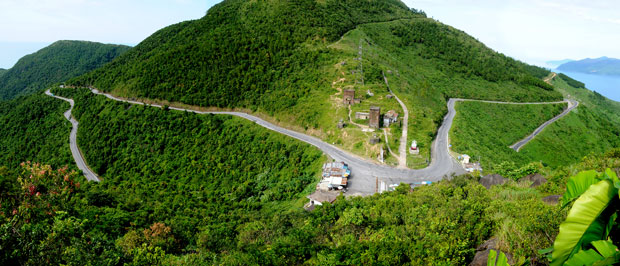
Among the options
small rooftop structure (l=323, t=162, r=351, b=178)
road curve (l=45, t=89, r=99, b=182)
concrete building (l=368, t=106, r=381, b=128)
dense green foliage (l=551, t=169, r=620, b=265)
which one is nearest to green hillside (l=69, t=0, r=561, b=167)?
concrete building (l=368, t=106, r=381, b=128)

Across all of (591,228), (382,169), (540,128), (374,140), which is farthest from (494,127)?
(591,228)

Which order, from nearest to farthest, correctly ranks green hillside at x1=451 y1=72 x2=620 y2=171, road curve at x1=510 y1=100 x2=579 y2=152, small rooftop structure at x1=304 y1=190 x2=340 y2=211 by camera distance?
small rooftop structure at x1=304 y1=190 x2=340 y2=211
green hillside at x1=451 y1=72 x2=620 y2=171
road curve at x1=510 y1=100 x2=579 y2=152

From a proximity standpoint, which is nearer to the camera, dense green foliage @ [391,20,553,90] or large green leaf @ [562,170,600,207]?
large green leaf @ [562,170,600,207]

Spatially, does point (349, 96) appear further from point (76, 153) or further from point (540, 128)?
point (76, 153)

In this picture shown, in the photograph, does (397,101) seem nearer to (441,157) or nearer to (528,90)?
(441,157)

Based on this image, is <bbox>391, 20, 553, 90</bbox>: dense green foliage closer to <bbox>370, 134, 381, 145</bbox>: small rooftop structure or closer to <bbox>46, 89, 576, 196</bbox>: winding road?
<bbox>46, 89, 576, 196</bbox>: winding road

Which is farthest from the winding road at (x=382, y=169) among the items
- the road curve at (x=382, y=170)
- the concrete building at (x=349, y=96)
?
the concrete building at (x=349, y=96)

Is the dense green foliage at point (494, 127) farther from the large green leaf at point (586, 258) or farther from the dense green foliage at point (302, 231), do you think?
the large green leaf at point (586, 258)
